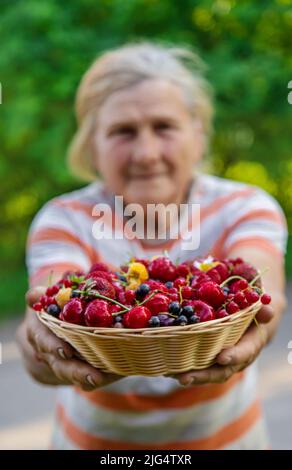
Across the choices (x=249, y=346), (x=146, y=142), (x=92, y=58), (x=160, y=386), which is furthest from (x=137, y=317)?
(x=92, y=58)

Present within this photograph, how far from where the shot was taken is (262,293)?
3.78ft

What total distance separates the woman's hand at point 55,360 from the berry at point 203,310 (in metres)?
0.19

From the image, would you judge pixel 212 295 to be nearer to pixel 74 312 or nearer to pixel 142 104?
pixel 74 312

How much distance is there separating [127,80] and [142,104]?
7 centimetres

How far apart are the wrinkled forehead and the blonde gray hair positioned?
0.7 inches

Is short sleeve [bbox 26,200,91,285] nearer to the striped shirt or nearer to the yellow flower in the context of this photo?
the striped shirt

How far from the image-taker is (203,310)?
1.06 metres

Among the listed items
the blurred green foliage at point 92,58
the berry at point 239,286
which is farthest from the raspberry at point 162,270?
the blurred green foliage at point 92,58

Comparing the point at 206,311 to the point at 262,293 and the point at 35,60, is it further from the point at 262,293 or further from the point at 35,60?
the point at 35,60

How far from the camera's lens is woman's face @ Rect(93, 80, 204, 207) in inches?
56.5

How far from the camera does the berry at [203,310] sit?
105 cm

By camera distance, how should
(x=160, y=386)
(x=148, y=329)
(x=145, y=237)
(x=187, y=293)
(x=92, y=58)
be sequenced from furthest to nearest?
(x=92, y=58)
(x=145, y=237)
(x=160, y=386)
(x=187, y=293)
(x=148, y=329)

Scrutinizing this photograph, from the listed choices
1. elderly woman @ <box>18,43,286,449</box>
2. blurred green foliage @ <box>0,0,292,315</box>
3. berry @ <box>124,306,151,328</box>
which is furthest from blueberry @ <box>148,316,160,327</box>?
blurred green foliage @ <box>0,0,292,315</box>

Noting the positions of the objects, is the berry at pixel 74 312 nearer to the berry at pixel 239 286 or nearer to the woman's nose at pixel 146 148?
the berry at pixel 239 286
